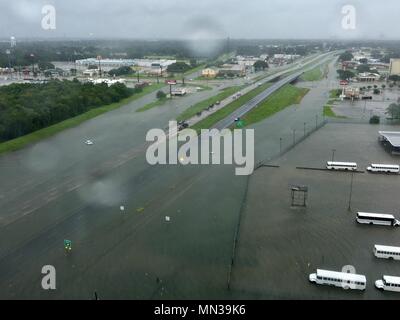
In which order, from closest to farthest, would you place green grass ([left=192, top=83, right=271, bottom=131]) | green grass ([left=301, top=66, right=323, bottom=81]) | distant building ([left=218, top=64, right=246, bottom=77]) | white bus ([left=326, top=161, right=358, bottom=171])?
white bus ([left=326, top=161, right=358, bottom=171]) → green grass ([left=192, top=83, right=271, bottom=131]) → green grass ([left=301, top=66, right=323, bottom=81]) → distant building ([left=218, top=64, right=246, bottom=77])

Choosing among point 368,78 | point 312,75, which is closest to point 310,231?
point 368,78

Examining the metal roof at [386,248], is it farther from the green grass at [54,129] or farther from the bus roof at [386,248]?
the green grass at [54,129]

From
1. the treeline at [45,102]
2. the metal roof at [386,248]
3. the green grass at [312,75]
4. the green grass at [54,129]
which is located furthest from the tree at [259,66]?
the metal roof at [386,248]

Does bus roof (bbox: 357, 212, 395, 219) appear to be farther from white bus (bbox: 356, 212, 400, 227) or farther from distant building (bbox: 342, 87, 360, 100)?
distant building (bbox: 342, 87, 360, 100)

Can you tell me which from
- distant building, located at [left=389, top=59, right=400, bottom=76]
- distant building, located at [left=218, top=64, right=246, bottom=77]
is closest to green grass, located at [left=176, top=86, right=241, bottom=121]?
distant building, located at [left=218, top=64, right=246, bottom=77]

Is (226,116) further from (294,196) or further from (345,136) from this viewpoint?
(294,196)
